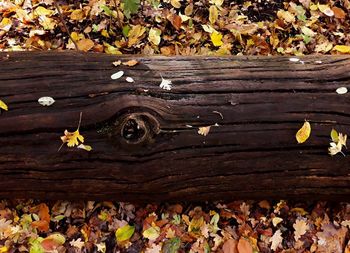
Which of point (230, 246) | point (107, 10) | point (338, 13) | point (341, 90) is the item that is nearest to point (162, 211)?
point (230, 246)

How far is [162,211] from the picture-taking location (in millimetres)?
2877

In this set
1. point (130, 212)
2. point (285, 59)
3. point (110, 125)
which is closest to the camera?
point (110, 125)

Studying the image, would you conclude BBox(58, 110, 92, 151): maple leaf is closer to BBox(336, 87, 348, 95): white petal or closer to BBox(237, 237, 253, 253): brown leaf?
BBox(237, 237, 253, 253): brown leaf

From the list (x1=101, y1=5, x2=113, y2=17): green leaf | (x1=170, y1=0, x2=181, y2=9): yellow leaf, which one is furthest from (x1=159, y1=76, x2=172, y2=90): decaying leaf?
(x1=170, y1=0, x2=181, y2=9): yellow leaf

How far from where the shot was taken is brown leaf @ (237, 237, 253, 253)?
8.95 feet

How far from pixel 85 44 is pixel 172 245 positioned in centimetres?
183

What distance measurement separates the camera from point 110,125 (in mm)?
2363

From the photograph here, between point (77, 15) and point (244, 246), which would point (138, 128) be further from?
point (77, 15)

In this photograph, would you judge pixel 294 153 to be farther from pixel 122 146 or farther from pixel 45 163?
pixel 45 163

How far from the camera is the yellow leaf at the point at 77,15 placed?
145 inches

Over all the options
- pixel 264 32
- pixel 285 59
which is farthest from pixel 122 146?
pixel 264 32

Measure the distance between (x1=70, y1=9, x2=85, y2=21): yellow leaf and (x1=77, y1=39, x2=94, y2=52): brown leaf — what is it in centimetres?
28

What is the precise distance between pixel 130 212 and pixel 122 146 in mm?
695

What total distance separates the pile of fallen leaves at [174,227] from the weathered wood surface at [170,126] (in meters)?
0.30
